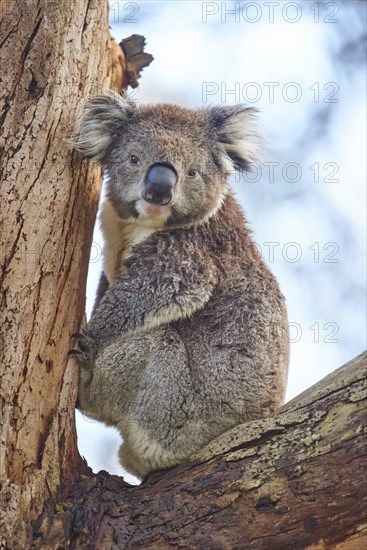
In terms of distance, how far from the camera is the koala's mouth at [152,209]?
16.1ft

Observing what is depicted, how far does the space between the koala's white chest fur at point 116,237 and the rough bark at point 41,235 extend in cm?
42

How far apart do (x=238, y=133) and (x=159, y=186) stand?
43.8 inches

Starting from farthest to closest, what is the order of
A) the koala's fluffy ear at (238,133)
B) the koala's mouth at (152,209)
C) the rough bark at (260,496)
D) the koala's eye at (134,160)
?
the koala's fluffy ear at (238,133), the koala's eye at (134,160), the koala's mouth at (152,209), the rough bark at (260,496)

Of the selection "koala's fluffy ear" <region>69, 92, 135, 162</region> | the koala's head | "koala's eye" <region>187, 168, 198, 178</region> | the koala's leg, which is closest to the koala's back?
the koala's leg

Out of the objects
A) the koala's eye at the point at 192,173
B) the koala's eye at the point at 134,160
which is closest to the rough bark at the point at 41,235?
the koala's eye at the point at 134,160

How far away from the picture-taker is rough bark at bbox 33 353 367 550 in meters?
3.22

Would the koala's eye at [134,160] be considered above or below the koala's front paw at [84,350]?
above

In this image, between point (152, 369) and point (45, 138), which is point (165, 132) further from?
point (152, 369)

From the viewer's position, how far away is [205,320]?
4832 millimetres

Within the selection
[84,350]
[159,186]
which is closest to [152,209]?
[159,186]

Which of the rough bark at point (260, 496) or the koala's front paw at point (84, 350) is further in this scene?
the koala's front paw at point (84, 350)

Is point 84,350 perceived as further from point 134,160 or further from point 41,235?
point 134,160

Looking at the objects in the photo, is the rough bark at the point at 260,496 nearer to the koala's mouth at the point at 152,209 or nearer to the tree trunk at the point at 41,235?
the tree trunk at the point at 41,235

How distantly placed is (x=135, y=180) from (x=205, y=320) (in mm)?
1111
